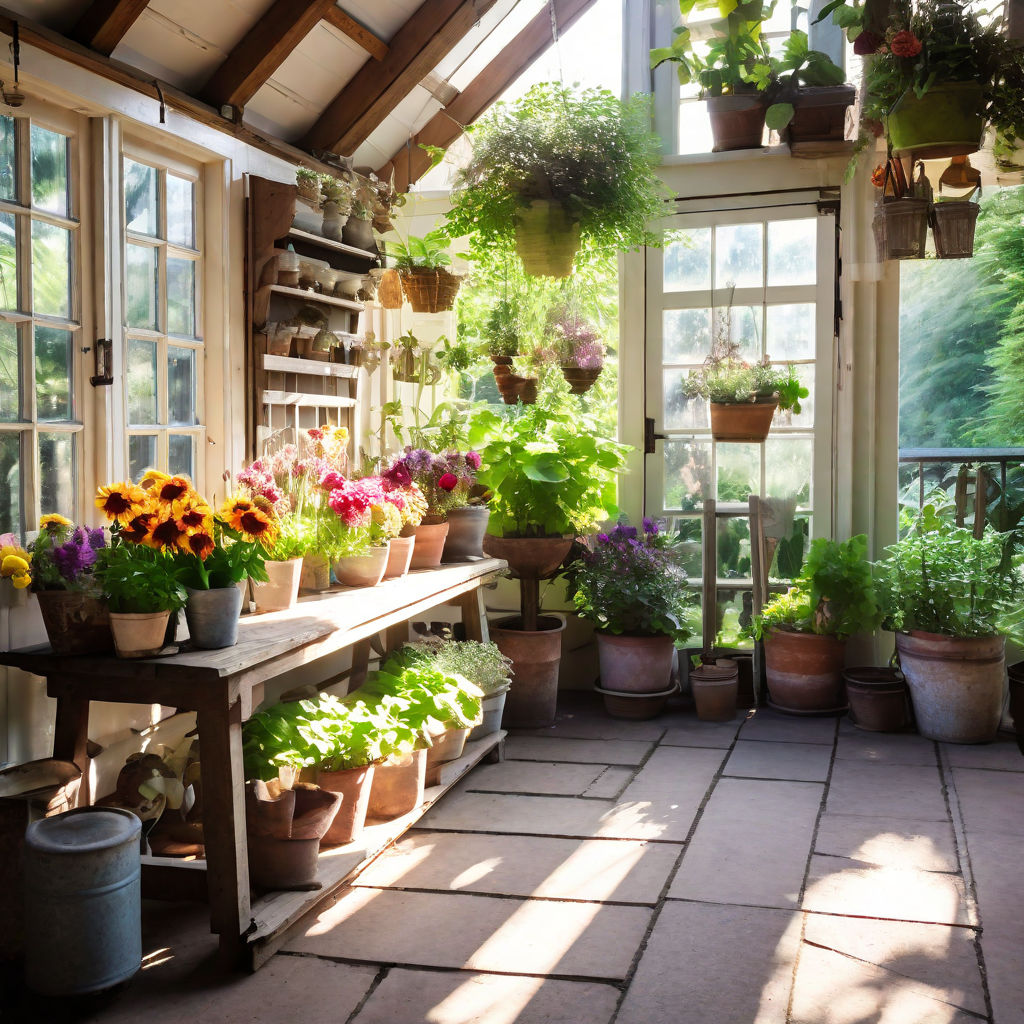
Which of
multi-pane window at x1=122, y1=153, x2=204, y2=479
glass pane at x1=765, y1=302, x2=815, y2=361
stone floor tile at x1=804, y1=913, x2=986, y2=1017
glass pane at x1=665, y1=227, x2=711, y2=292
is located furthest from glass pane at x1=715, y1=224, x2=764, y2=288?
stone floor tile at x1=804, y1=913, x2=986, y2=1017

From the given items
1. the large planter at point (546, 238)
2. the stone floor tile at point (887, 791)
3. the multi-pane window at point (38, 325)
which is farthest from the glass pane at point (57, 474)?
the stone floor tile at point (887, 791)

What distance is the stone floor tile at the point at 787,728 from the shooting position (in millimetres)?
4684

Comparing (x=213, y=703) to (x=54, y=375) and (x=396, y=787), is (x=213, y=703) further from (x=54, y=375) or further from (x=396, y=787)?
(x=54, y=375)

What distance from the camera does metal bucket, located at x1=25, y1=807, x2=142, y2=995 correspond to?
2.35 meters

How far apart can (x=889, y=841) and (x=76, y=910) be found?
7.99 feet

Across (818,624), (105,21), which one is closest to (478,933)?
(818,624)

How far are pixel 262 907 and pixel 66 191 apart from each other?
2.09 m

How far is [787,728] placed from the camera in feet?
15.9

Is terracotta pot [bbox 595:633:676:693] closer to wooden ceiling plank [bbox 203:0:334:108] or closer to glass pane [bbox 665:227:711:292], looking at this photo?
glass pane [bbox 665:227:711:292]

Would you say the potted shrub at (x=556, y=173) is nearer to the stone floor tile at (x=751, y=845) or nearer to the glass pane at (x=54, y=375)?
the glass pane at (x=54, y=375)

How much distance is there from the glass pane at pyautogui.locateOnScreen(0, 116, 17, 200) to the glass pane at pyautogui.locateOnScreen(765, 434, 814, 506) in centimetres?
359

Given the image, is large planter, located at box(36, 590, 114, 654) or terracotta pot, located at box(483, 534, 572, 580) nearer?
large planter, located at box(36, 590, 114, 654)

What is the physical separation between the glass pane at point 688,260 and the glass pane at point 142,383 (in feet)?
9.11

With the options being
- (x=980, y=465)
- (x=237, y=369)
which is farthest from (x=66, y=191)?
(x=980, y=465)
